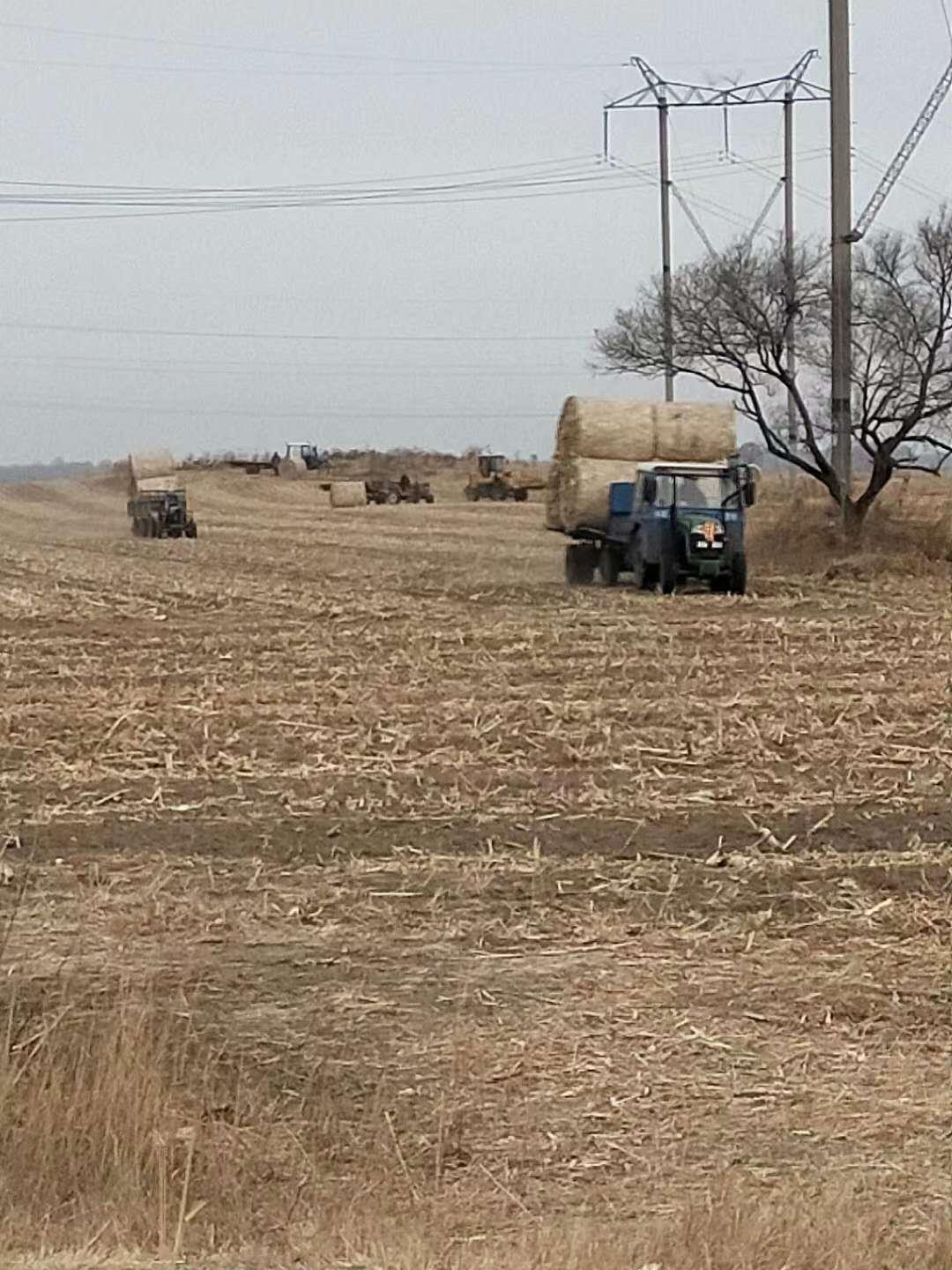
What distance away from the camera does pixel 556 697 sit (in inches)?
566

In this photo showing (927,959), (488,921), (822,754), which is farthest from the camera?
(822,754)

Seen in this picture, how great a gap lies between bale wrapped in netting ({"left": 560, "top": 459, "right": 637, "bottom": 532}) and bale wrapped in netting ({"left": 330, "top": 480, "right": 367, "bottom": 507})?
114 ft

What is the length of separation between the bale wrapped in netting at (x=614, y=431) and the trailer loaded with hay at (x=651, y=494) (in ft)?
0.04

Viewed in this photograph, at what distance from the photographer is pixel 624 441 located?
1033 inches

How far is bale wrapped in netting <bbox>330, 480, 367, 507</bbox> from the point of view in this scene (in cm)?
6119

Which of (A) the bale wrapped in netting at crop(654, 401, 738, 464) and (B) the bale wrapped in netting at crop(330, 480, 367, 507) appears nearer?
(A) the bale wrapped in netting at crop(654, 401, 738, 464)

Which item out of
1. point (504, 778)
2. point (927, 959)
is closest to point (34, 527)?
point (504, 778)

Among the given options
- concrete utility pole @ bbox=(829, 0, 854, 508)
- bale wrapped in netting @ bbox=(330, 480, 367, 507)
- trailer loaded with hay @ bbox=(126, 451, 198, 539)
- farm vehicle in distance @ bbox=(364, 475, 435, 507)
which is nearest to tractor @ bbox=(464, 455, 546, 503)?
farm vehicle in distance @ bbox=(364, 475, 435, 507)

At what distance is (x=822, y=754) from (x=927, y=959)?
4413 mm

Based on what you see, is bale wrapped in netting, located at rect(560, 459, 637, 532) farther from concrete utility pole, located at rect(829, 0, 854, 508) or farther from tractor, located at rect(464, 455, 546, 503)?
Result: tractor, located at rect(464, 455, 546, 503)

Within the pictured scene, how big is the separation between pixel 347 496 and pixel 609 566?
1451 inches

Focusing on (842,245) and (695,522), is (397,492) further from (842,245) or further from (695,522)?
(695,522)

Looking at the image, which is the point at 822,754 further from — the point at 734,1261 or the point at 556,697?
the point at 734,1261

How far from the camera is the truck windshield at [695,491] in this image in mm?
23078
